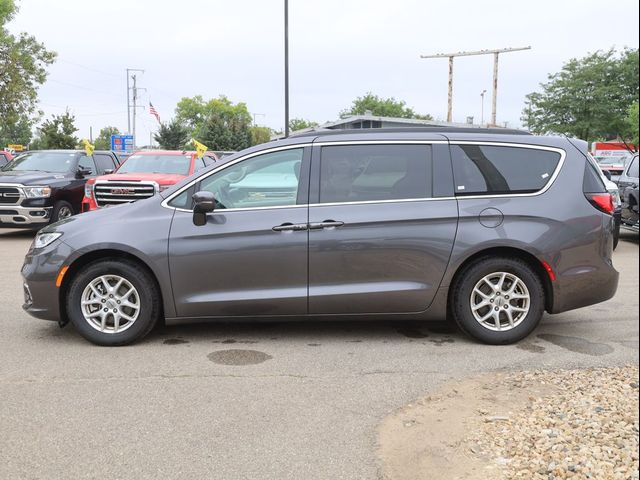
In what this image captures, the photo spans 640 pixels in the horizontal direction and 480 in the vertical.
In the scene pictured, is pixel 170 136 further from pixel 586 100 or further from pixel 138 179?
pixel 138 179

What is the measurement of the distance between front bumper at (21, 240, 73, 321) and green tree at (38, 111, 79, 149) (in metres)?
55.4

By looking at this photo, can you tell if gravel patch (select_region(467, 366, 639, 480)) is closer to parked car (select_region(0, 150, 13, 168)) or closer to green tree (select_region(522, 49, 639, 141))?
parked car (select_region(0, 150, 13, 168))

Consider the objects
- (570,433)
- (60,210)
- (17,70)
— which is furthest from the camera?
(17,70)

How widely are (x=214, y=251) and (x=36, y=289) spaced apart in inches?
61.3

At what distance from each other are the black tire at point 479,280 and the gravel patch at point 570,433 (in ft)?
3.11

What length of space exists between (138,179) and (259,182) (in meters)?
7.61

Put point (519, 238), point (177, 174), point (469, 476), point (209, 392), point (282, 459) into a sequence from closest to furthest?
1. point (469, 476)
2. point (282, 459)
3. point (209, 392)
4. point (519, 238)
5. point (177, 174)

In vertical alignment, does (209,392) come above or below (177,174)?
below

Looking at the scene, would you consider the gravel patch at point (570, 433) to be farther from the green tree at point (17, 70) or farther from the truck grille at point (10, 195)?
the green tree at point (17, 70)

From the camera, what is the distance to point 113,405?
4.18 metres

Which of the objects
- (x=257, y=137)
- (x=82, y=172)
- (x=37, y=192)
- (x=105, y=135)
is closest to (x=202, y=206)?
(x=37, y=192)

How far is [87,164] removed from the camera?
15.2 metres

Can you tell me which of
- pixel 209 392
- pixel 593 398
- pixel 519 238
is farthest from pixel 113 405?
pixel 519 238

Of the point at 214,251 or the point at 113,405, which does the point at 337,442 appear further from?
the point at 214,251
